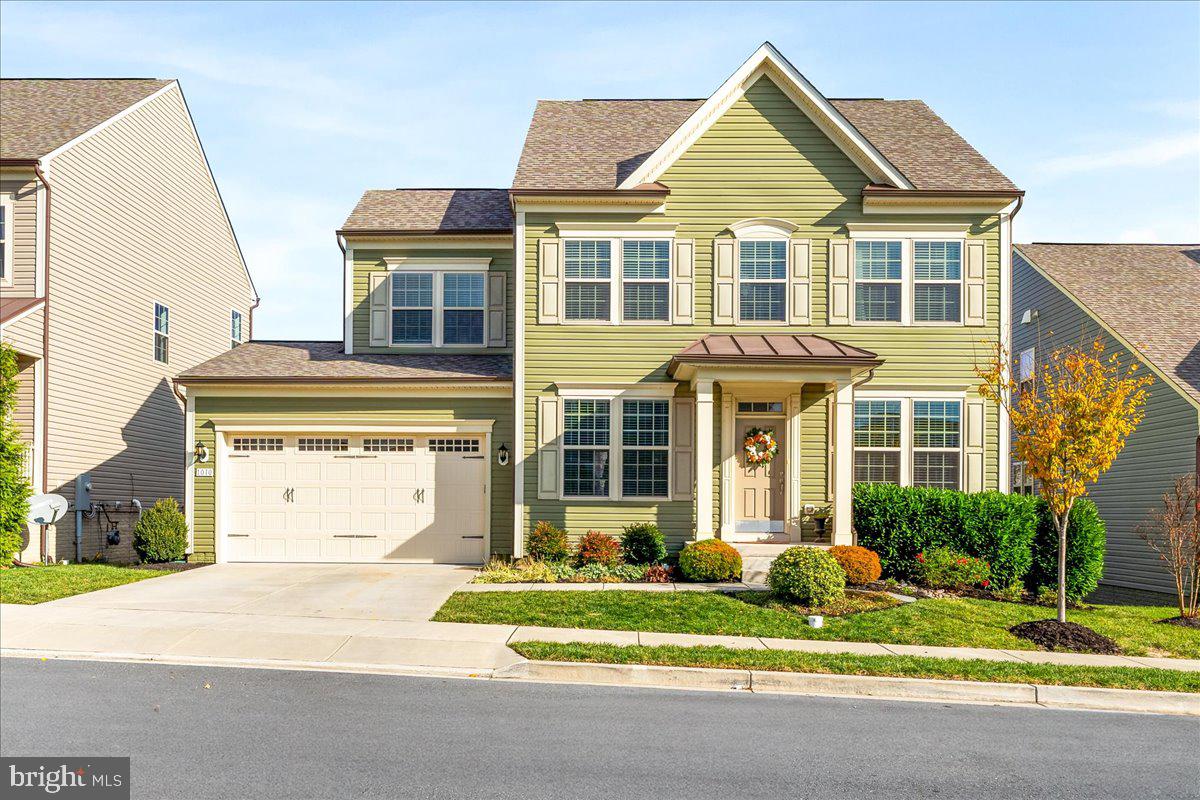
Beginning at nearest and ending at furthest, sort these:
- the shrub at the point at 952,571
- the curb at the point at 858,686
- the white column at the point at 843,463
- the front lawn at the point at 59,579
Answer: the curb at the point at 858,686, the front lawn at the point at 59,579, the shrub at the point at 952,571, the white column at the point at 843,463

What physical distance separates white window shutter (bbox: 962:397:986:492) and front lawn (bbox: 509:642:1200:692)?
25.1 ft

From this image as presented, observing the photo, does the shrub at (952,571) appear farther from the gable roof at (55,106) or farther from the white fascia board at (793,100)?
the gable roof at (55,106)

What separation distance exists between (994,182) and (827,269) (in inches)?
140

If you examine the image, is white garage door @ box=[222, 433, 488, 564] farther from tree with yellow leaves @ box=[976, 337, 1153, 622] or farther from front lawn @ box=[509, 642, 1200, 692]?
tree with yellow leaves @ box=[976, 337, 1153, 622]

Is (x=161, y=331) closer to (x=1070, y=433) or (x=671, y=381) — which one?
(x=671, y=381)

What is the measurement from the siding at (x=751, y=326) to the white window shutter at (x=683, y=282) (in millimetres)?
153

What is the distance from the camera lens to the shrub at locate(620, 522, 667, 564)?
17328mm

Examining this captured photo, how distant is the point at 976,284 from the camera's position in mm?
18281

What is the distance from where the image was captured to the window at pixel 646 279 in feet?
60.3

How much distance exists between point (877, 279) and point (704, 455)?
16.8 ft

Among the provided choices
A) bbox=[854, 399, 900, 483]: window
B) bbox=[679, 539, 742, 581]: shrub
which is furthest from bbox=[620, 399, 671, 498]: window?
bbox=[854, 399, 900, 483]: window

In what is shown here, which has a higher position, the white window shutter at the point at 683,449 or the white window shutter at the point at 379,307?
the white window shutter at the point at 379,307

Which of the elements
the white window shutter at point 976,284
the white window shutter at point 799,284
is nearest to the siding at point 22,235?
the white window shutter at point 799,284

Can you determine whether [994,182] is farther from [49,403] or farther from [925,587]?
[49,403]
